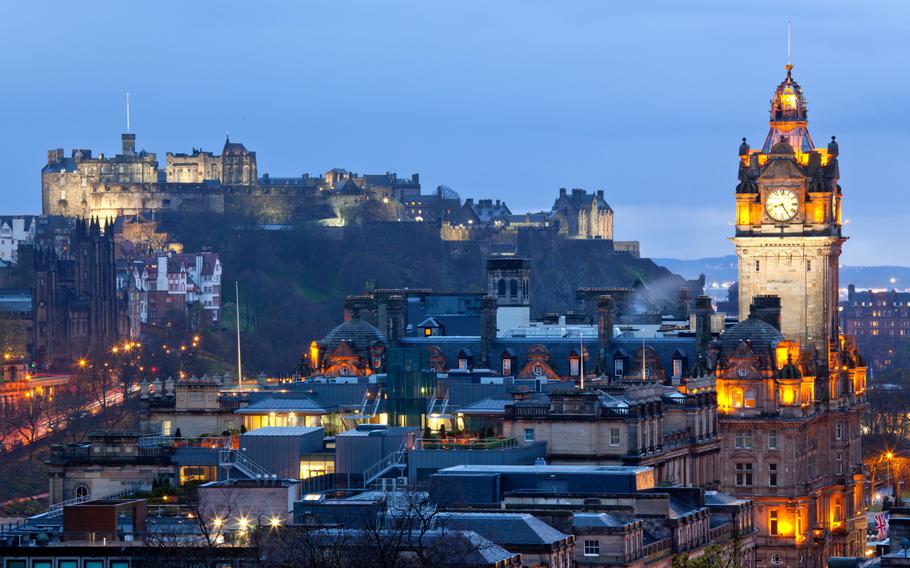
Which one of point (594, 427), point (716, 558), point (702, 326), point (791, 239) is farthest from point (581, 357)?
point (716, 558)

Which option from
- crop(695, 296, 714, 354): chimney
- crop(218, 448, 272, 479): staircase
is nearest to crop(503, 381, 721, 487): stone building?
crop(218, 448, 272, 479): staircase

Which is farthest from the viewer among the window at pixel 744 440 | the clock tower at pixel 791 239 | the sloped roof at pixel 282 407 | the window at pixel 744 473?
the clock tower at pixel 791 239

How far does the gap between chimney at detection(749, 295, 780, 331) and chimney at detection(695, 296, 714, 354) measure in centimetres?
319

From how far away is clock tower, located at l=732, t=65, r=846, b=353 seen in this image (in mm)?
174875

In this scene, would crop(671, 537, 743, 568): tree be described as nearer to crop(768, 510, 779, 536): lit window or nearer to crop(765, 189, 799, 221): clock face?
crop(768, 510, 779, 536): lit window

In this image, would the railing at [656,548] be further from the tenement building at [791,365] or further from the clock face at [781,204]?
the clock face at [781,204]

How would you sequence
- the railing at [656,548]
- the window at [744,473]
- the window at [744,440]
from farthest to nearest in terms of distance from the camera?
the window at [744,440], the window at [744,473], the railing at [656,548]

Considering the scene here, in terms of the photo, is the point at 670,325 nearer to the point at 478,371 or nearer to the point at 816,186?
the point at 816,186

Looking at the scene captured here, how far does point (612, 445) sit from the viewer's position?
12875 cm

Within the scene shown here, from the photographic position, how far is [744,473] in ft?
529

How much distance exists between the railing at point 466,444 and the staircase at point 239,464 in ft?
22.1

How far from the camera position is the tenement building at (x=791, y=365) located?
527 feet

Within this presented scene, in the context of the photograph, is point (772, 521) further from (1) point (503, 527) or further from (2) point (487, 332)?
(1) point (503, 527)

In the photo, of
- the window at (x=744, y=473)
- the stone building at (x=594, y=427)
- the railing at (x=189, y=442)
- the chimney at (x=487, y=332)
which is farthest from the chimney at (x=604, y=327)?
the railing at (x=189, y=442)
